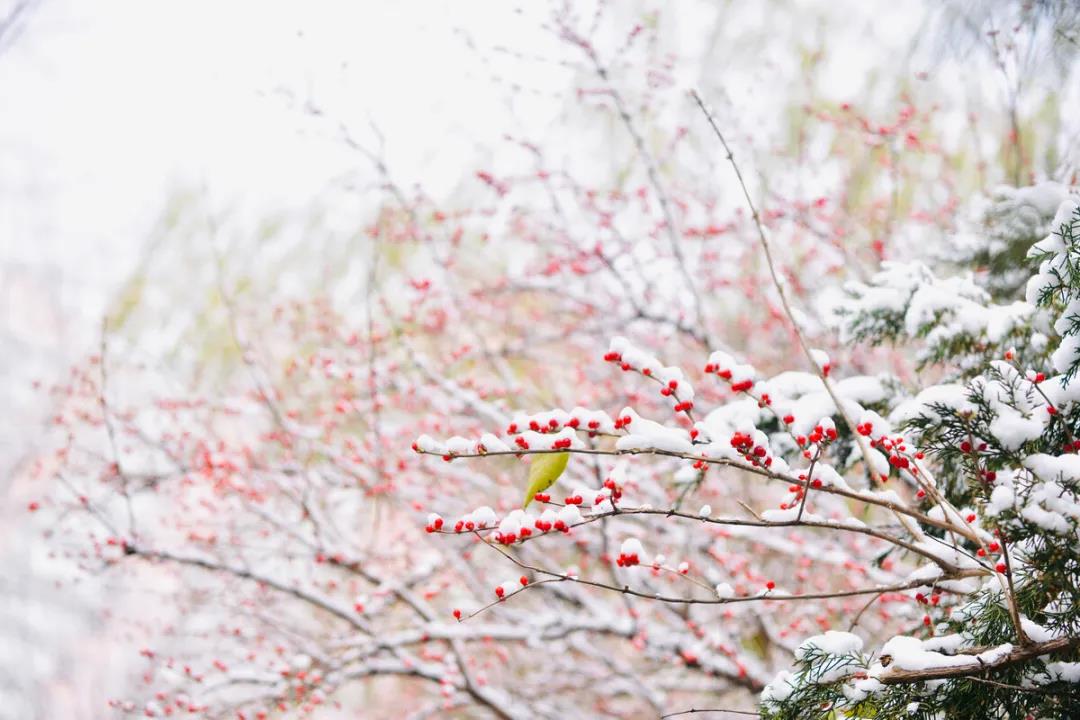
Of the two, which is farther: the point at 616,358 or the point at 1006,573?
the point at 616,358

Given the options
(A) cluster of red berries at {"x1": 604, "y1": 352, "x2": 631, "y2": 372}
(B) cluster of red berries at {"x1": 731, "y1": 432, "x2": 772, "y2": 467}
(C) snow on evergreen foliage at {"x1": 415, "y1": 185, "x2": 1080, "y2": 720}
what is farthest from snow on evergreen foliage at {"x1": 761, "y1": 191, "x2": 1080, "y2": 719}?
(A) cluster of red berries at {"x1": 604, "y1": 352, "x2": 631, "y2": 372}

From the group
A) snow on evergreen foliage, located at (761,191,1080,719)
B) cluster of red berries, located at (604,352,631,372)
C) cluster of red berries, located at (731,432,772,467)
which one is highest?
cluster of red berries, located at (604,352,631,372)

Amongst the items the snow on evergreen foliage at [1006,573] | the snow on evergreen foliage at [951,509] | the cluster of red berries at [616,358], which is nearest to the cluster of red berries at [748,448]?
the snow on evergreen foliage at [951,509]

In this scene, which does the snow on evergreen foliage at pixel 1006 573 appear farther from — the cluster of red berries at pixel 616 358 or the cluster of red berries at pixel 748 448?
the cluster of red berries at pixel 616 358

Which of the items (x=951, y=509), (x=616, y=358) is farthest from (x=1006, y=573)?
(x=616, y=358)

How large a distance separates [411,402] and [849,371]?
2714 mm

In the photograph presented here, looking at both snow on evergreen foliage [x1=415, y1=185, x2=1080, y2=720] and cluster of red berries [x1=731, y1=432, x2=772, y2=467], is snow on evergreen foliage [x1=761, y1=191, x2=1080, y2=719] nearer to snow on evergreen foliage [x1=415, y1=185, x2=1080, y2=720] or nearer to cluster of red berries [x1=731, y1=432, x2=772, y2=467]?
snow on evergreen foliage [x1=415, y1=185, x2=1080, y2=720]

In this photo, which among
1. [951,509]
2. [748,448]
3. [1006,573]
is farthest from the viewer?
[951,509]

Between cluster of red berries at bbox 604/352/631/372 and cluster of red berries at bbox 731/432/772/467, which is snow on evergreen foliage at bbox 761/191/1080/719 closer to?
cluster of red berries at bbox 731/432/772/467

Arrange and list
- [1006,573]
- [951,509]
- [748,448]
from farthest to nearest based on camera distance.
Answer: [951,509] < [748,448] < [1006,573]

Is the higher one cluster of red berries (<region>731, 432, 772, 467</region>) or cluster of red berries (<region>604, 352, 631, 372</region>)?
cluster of red berries (<region>604, 352, 631, 372</region>)

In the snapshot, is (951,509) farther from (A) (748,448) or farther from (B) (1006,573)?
(A) (748,448)

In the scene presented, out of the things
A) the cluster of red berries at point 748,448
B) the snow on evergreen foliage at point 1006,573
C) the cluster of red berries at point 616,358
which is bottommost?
the snow on evergreen foliage at point 1006,573

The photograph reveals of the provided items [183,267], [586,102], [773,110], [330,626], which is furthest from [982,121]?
[183,267]
